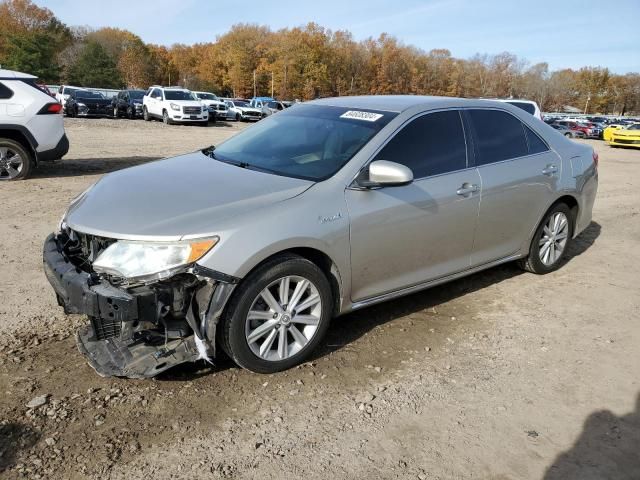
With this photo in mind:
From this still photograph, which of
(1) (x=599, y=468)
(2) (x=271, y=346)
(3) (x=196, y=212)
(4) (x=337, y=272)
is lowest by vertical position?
(1) (x=599, y=468)

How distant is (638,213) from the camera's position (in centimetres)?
896

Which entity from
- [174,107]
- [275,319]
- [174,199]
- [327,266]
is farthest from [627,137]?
[174,199]

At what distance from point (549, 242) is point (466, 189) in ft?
5.42

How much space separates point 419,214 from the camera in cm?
395

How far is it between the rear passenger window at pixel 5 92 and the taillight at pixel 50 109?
0.50 m

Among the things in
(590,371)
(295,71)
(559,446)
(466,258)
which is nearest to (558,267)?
(466,258)

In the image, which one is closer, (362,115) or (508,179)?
(362,115)

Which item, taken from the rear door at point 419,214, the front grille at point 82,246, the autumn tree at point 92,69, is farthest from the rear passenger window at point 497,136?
the autumn tree at point 92,69

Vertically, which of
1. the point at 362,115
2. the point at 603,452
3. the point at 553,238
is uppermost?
the point at 362,115

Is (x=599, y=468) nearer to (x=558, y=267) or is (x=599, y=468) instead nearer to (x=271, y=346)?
(x=271, y=346)

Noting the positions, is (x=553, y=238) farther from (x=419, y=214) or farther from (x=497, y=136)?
(x=419, y=214)

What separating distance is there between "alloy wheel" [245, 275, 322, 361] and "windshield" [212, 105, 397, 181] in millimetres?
788

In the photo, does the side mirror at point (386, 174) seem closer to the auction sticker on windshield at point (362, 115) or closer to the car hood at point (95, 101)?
the auction sticker on windshield at point (362, 115)

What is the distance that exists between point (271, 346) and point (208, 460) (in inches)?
34.4
